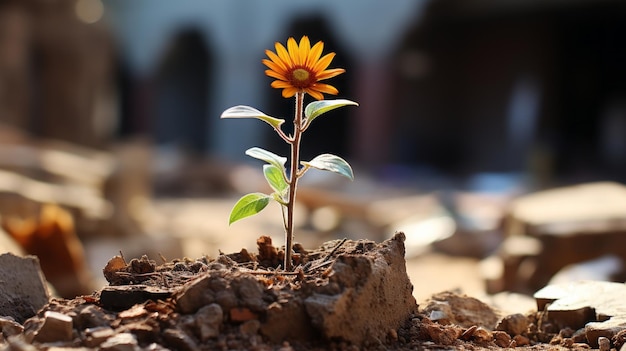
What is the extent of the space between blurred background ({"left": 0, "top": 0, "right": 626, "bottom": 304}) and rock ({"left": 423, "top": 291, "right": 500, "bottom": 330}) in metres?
6.09

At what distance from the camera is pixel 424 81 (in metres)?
17.3

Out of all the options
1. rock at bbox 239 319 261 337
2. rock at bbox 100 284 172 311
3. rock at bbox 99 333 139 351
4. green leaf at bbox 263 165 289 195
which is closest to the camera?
rock at bbox 99 333 139 351

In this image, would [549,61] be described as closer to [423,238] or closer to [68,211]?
[423,238]

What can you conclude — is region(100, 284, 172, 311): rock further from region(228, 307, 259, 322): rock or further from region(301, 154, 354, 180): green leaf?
region(301, 154, 354, 180): green leaf

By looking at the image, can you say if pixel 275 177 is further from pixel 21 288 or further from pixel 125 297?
pixel 21 288

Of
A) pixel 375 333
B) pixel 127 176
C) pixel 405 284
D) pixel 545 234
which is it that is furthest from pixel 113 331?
pixel 127 176

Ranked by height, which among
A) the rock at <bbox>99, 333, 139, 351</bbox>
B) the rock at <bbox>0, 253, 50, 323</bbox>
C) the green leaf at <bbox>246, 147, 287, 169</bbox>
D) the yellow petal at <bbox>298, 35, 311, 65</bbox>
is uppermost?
the yellow petal at <bbox>298, 35, 311, 65</bbox>

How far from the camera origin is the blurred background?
9828 millimetres

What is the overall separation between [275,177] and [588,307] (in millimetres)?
942

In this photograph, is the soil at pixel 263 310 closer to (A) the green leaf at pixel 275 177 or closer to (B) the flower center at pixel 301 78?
(A) the green leaf at pixel 275 177

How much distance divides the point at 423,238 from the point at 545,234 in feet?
9.17

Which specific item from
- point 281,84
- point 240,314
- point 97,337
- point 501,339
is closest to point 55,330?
point 97,337

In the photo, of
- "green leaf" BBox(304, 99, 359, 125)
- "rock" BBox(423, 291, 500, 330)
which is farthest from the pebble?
"green leaf" BBox(304, 99, 359, 125)

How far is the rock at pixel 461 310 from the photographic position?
2.19 metres
